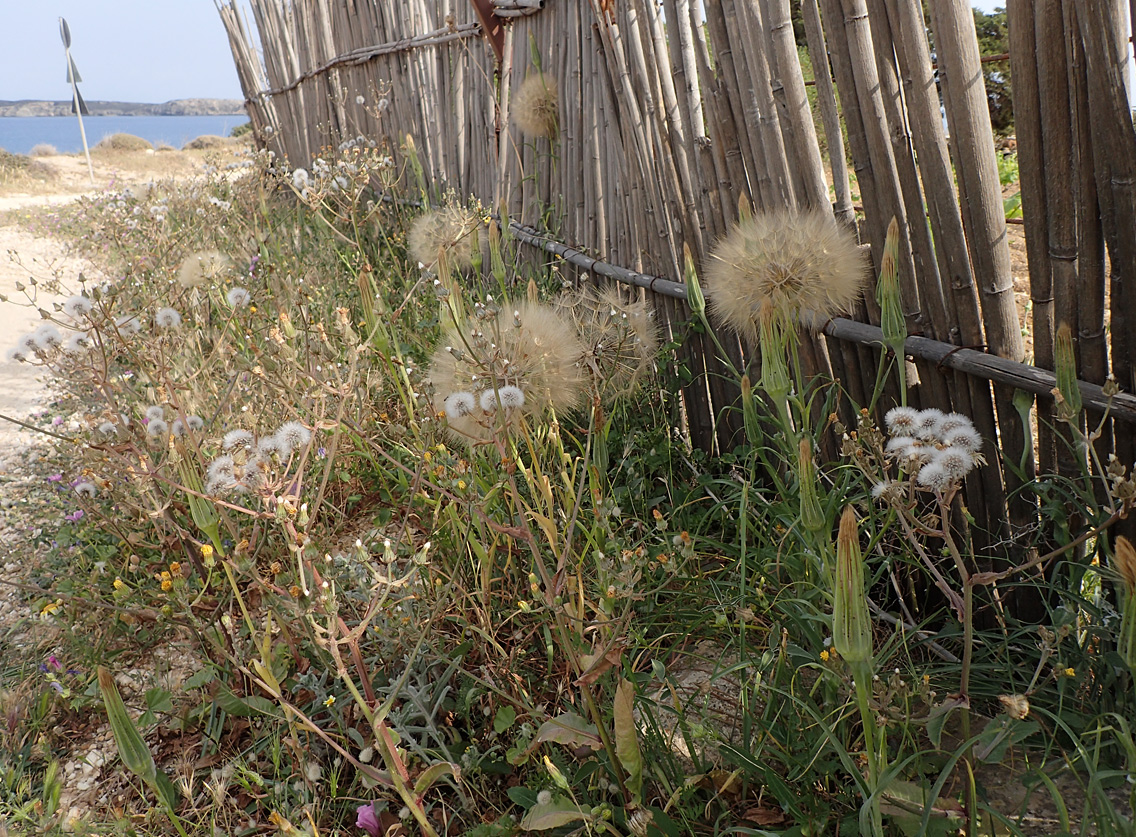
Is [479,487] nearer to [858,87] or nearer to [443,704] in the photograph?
[443,704]

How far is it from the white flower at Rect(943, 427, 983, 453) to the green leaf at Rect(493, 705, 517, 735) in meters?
1.01

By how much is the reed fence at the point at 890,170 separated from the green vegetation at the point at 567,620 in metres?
0.16

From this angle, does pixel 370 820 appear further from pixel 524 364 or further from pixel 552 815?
pixel 524 364

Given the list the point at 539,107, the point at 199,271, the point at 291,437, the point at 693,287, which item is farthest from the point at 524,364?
the point at 199,271

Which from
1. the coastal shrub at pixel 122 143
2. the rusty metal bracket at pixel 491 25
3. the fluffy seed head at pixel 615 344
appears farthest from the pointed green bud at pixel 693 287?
the coastal shrub at pixel 122 143

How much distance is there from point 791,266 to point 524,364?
667mm

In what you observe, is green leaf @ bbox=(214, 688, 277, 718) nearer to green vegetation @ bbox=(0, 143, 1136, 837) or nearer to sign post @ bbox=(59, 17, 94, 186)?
green vegetation @ bbox=(0, 143, 1136, 837)

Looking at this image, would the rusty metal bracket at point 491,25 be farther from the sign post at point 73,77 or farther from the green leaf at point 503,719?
the sign post at point 73,77

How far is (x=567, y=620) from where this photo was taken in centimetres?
184

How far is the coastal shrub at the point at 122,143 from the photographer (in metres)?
27.4

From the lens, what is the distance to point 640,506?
2527 millimetres

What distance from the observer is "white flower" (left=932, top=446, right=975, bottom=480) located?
1.24 meters

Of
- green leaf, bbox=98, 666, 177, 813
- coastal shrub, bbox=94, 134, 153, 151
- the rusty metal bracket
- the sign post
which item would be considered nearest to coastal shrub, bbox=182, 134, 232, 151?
coastal shrub, bbox=94, 134, 153, 151

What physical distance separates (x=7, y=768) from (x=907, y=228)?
238 centimetres
